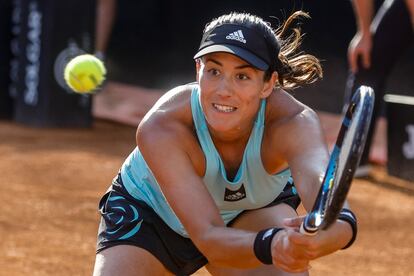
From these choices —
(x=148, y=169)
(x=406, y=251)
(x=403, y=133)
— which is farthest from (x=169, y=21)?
(x=148, y=169)

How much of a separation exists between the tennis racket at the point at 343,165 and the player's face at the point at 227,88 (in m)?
0.40

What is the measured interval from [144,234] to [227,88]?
0.70m

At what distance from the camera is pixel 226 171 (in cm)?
324

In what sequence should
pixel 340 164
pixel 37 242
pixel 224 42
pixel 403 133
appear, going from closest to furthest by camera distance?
pixel 340 164 → pixel 224 42 → pixel 37 242 → pixel 403 133

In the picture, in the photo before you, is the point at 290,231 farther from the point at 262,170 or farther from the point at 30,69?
the point at 30,69

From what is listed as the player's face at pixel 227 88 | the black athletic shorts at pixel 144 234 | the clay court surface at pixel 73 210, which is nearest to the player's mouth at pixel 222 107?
the player's face at pixel 227 88

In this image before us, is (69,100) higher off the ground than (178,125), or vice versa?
(178,125)

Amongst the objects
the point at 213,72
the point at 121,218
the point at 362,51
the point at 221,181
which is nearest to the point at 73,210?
the point at 362,51

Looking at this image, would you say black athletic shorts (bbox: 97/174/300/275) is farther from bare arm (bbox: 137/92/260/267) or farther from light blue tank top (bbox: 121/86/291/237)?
bare arm (bbox: 137/92/260/267)

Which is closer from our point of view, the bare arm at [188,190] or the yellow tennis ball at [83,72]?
the bare arm at [188,190]

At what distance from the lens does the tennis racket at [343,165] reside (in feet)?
7.68

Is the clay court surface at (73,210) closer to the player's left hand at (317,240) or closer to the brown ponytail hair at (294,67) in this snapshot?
the brown ponytail hair at (294,67)

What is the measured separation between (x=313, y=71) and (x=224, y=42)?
51 cm

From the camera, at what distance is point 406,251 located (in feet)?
17.0
